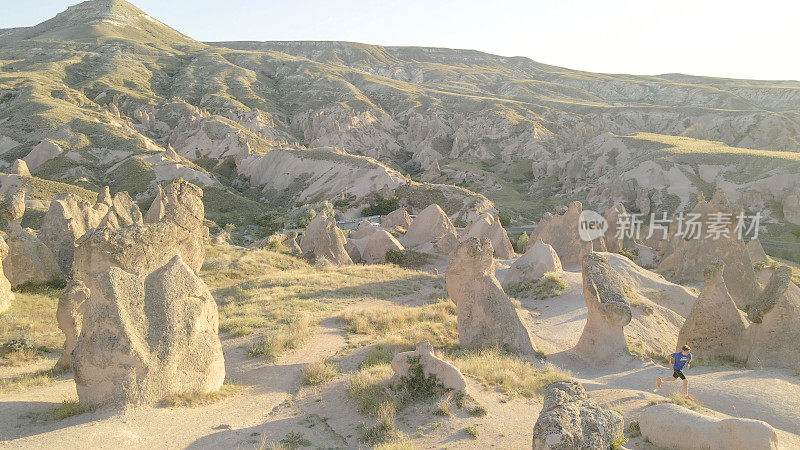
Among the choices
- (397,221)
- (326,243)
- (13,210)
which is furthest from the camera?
(397,221)

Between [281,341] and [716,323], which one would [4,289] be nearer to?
[281,341]

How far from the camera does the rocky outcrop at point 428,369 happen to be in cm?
815

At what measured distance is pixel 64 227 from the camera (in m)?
18.1

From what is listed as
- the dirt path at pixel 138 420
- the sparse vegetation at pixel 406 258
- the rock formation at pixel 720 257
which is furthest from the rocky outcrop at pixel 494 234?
the dirt path at pixel 138 420

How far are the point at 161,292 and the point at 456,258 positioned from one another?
7.84 m

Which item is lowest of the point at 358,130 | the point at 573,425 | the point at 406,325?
the point at 406,325

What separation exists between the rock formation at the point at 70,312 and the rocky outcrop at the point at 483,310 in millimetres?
8574

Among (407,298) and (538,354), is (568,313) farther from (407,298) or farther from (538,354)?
(407,298)

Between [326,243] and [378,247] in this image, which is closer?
[326,243]

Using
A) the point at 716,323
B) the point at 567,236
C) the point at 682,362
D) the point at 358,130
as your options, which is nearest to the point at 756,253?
the point at 567,236

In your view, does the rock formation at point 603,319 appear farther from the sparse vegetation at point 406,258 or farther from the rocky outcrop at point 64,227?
the rocky outcrop at point 64,227

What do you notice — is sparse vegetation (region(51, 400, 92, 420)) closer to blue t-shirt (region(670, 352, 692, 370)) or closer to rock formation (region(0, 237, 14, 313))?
rock formation (region(0, 237, 14, 313))

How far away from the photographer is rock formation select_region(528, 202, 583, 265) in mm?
23797

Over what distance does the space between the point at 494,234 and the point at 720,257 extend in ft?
37.3
